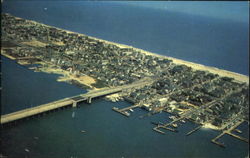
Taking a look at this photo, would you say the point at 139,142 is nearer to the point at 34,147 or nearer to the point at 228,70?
the point at 34,147

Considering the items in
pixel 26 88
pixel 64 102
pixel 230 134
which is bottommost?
pixel 230 134

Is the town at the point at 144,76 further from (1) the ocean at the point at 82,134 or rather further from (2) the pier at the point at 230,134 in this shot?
(1) the ocean at the point at 82,134

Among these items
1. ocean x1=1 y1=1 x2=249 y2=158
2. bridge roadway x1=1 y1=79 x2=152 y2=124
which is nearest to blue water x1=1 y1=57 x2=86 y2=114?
ocean x1=1 y1=1 x2=249 y2=158

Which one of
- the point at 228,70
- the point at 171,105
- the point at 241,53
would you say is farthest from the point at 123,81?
the point at 241,53

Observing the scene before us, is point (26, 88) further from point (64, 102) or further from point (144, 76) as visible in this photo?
point (144, 76)

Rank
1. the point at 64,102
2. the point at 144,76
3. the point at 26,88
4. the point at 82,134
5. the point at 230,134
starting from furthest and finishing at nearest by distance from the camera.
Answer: the point at 144,76 → the point at 26,88 → the point at 64,102 → the point at 230,134 → the point at 82,134

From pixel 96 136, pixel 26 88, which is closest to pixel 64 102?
pixel 26 88

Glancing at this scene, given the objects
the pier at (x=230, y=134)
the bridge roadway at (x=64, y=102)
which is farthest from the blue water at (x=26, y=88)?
the pier at (x=230, y=134)
